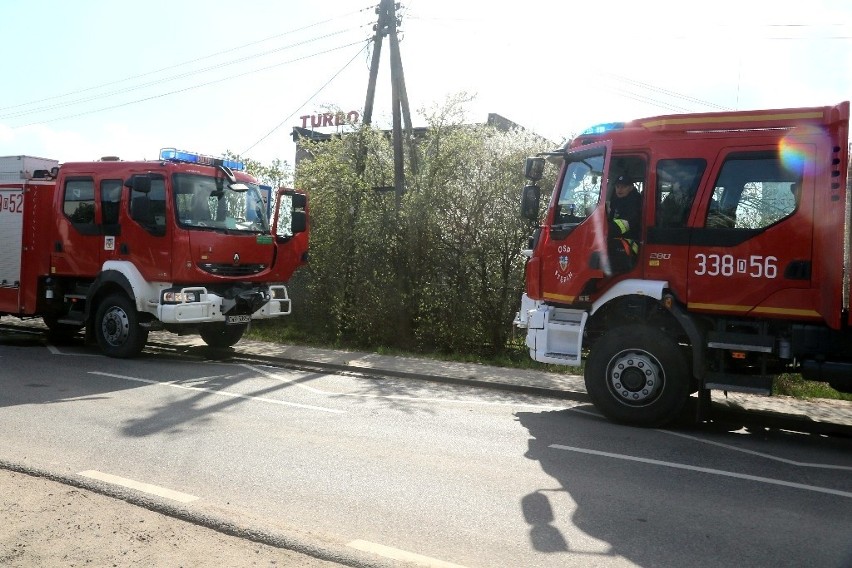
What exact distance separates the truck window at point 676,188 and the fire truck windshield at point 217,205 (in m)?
6.85

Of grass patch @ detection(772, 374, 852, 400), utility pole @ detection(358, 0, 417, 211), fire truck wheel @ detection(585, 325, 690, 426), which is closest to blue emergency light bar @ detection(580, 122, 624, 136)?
fire truck wheel @ detection(585, 325, 690, 426)

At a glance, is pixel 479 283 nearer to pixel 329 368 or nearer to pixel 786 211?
pixel 329 368

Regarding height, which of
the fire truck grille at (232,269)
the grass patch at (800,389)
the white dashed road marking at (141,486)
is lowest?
the white dashed road marking at (141,486)

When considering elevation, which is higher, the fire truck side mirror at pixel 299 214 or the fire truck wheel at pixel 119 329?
the fire truck side mirror at pixel 299 214

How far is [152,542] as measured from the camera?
4.29 meters

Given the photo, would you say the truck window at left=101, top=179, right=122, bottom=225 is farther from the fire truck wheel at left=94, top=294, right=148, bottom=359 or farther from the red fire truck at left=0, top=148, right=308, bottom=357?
the fire truck wheel at left=94, top=294, right=148, bottom=359

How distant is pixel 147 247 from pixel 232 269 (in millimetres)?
1311

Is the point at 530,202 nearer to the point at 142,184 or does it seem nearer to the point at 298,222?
the point at 298,222

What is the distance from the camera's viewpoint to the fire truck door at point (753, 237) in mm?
7523

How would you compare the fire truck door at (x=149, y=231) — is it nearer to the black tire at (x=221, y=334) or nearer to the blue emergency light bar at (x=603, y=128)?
the black tire at (x=221, y=334)

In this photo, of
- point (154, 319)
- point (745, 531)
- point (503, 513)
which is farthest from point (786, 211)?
point (154, 319)

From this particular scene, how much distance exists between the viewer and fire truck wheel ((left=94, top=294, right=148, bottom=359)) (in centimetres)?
1203

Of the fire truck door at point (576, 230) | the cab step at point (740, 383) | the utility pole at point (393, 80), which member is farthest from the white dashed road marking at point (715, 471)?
the utility pole at point (393, 80)

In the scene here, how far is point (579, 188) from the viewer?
28.8 ft
